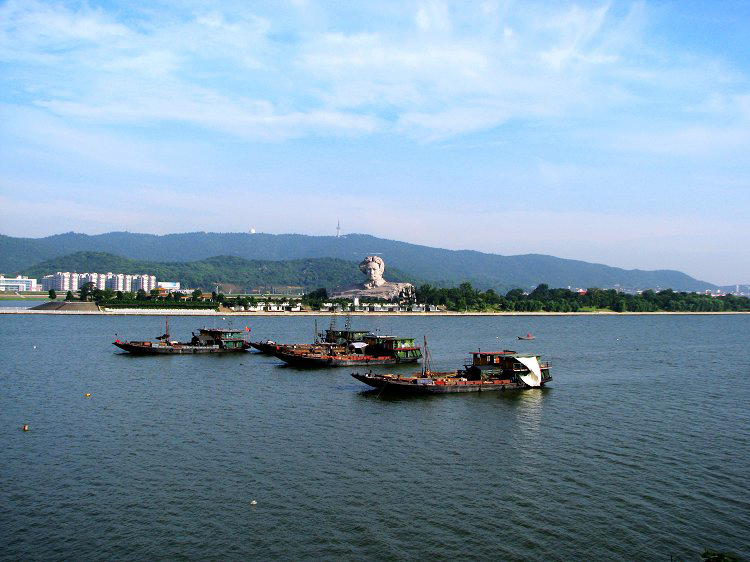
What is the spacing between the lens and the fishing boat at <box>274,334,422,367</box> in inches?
2992

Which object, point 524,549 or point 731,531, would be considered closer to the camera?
point 524,549

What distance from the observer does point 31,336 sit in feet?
347

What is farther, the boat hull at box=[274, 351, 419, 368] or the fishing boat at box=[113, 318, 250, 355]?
the fishing boat at box=[113, 318, 250, 355]

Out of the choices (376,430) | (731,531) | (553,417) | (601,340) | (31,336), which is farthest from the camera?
(601,340)

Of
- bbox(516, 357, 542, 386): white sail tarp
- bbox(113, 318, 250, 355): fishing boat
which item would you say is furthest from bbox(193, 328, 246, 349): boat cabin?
bbox(516, 357, 542, 386): white sail tarp

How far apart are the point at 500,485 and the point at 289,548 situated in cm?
1219

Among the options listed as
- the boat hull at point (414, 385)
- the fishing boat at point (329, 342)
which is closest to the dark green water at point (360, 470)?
the boat hull at point (414, 385)

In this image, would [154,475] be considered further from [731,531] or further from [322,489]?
[731,531]

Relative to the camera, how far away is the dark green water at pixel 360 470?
26.0 m

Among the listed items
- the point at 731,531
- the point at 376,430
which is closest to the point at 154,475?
the point at 376,430

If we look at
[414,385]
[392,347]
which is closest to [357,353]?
[392,347]

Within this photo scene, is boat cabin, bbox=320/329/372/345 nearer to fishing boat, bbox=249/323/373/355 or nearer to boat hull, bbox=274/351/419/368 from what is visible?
fishing boat, bbox=249/323/373/355

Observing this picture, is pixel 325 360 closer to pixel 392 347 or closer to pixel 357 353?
pixel 357 353

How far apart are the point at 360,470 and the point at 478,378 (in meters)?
29.3
